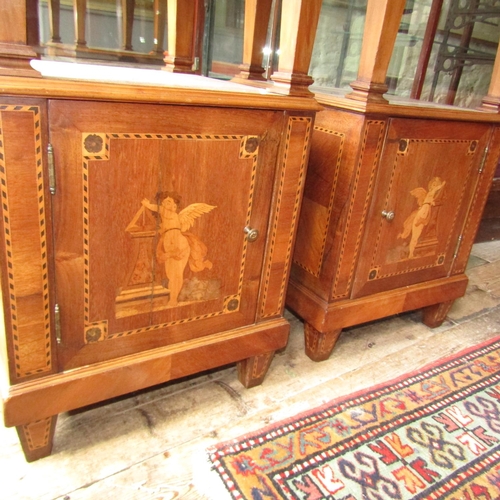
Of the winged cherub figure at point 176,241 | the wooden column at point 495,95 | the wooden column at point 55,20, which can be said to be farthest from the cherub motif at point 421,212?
the wooden column at point 55,20

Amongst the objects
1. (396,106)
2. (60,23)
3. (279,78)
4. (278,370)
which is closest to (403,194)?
(396,106)

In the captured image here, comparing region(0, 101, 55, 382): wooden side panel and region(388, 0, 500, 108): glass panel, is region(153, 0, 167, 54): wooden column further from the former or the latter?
region(0, 101, 55, 382): wooden side panel

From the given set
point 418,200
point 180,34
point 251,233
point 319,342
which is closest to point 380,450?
point 319,342

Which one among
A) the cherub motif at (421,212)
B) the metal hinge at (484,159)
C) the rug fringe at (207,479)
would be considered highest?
the metal hinge at (484,159)

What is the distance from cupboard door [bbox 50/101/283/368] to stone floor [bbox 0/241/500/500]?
9.3 inches

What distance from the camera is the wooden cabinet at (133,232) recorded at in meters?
0.82

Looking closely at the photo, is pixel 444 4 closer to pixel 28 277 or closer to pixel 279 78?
pixel 279 78

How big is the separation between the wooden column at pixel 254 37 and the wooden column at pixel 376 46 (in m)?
0.32

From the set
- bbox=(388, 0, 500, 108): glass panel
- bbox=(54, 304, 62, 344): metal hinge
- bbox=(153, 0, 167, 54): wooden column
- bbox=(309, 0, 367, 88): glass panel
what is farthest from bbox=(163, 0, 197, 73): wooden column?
bbox=(388, 0, 500, 108): glass panel

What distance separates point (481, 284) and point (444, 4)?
142 cm

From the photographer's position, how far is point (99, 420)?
3.81ft

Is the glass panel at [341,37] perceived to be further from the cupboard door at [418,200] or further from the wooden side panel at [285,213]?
the wooden side panel at [285,213]

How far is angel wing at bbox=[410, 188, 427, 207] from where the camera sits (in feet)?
4.58

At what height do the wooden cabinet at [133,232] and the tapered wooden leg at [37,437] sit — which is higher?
the wooden cabinet at [133,232]
